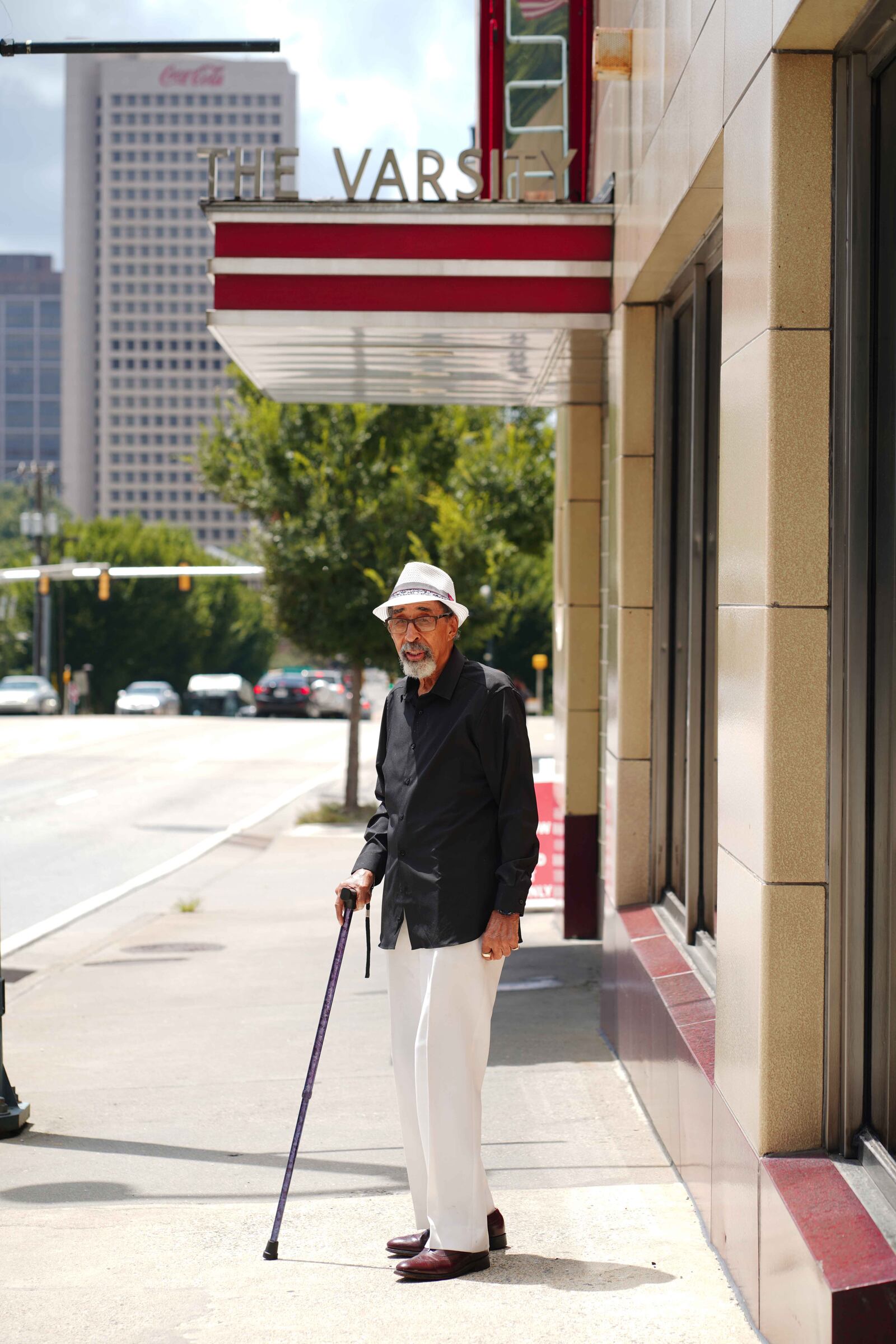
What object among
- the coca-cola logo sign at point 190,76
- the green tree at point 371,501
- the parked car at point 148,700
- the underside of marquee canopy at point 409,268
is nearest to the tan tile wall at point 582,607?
the underside of marquee canopy at point 409,268

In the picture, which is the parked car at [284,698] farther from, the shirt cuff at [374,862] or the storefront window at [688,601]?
the shirt cuff at [374,862]

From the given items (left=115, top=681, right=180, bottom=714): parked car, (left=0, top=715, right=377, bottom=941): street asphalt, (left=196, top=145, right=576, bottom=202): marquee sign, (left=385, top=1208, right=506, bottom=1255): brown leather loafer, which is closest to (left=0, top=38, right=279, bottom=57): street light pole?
(left=196, top=145, right=576, bottom=202): marquee sign

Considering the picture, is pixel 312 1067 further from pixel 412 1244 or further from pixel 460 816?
pixel 460 816

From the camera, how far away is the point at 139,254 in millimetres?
188500

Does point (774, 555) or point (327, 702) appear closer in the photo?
point (774, 555)

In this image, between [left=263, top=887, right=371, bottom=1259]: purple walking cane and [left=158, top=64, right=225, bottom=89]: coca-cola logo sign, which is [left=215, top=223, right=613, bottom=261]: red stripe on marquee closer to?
[left=263, top=887, right=371, bottom=1259]: purple walking cane

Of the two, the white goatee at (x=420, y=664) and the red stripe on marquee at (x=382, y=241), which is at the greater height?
the red stripe on marquee at (x=382, y=241)

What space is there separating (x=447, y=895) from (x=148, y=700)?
163 feet

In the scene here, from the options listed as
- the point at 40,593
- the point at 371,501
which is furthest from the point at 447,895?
the point at 40,593

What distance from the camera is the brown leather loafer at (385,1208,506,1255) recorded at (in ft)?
14.2

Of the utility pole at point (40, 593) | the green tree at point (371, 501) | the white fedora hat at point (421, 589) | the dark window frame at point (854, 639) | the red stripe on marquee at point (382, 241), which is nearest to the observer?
the dark window frame at point (854, 639)

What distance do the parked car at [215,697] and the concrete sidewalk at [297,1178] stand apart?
51.0 metres

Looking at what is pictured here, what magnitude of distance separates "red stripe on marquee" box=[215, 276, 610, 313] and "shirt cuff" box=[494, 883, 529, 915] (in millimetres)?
4270

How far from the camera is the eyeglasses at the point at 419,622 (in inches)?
168
